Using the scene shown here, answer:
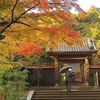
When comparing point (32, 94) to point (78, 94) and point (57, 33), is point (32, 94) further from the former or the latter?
point (57, 33)

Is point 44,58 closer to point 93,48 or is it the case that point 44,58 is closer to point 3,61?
point 93,48

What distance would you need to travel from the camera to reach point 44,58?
2631 cm

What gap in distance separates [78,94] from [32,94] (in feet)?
10.0

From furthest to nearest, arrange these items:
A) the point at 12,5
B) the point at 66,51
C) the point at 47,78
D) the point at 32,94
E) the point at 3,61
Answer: the point at 47,78 → the point at 66,51 → the point at 32,94 → the point at 3,61 → the point at 12,5

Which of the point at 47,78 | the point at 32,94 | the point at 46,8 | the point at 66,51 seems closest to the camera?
the point at 46,8

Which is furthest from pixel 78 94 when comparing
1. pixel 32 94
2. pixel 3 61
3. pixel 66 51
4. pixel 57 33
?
pixel 57 33

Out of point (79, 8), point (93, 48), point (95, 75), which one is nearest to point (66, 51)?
point (93, 48)

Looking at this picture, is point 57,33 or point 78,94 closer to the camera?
point 57,33

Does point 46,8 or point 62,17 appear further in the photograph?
point 62,17

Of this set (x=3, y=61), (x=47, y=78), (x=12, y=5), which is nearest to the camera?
(x=12, y=5)

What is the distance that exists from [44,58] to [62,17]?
18.5 m

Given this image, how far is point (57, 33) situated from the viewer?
7.93 m

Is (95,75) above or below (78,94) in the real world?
above

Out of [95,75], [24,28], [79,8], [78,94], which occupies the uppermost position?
[79,8]
